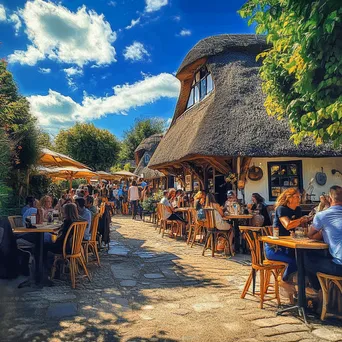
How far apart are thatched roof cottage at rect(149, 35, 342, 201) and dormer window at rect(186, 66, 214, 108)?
88 millimetres

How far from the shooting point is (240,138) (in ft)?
31.7

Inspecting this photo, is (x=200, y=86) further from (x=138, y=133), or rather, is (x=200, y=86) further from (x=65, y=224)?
(x=138, y=133)

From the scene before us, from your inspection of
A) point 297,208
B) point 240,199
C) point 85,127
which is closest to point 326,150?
point 240,199

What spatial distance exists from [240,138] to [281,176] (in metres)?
2.02

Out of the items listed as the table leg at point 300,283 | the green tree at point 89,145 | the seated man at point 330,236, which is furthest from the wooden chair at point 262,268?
the green tree at point 89,145

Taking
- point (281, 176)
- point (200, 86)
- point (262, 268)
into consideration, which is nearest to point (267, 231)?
point (262, 268)

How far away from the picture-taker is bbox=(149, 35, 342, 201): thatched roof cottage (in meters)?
9.45

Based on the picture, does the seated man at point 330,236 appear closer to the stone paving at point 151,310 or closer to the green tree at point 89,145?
the stone paving at point 151,310

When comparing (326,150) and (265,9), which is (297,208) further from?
(326,150)

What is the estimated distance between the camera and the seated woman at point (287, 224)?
163 inches

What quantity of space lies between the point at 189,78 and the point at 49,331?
1332 cm

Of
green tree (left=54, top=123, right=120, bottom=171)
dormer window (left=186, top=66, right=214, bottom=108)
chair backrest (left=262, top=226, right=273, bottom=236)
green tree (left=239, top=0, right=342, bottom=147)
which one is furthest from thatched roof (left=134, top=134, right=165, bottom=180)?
green tree (left=239, top=0, right=342, bottom=147)

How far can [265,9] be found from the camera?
13.9 feet

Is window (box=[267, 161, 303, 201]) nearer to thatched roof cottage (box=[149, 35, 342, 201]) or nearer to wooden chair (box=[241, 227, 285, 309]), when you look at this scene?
thatched roof cottage (box=[149, 35, 342, 201])
